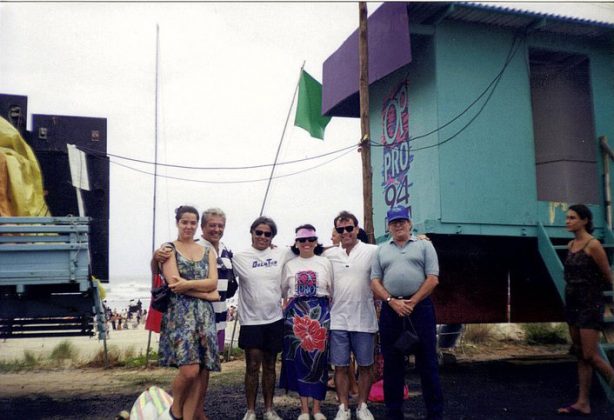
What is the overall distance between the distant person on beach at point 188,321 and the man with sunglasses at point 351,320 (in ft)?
3.87

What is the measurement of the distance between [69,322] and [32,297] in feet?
1.87

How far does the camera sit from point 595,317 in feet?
16.3

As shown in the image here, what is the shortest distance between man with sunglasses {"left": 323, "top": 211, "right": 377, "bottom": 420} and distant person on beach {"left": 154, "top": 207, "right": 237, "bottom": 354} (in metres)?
0.93

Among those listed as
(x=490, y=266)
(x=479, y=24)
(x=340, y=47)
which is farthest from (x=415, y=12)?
(x=490, y=266)

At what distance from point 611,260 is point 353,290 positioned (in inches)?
165

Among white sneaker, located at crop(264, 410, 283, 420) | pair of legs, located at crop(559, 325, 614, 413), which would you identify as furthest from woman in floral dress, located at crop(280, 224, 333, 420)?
pair of legs, located at crop(559, 325, 614, 413)

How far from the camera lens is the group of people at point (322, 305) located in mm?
4555

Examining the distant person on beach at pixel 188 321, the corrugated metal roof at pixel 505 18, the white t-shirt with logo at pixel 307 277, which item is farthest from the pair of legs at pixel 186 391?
the corrugated metal roof at pixel 505 18

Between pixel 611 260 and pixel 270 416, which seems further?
pixel 611 260

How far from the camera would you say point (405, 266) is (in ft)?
15.0

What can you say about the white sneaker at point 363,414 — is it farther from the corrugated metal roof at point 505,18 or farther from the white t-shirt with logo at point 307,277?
the corrugated metal roof at point 505,18

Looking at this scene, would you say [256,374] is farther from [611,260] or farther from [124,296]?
[124,296]

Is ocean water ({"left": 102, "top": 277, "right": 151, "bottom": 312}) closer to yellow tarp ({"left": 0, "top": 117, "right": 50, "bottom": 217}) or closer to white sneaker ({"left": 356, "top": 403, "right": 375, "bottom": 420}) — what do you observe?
yellow tarp ({"left": 0, "top": 117, "right": 50, "bottom": 217})

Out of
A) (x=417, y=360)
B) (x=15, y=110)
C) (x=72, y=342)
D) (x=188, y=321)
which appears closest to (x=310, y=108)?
(x=15, y=110)
